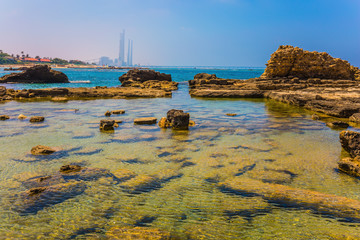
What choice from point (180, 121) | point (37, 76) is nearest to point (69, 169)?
point (180, 121)

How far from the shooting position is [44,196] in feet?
14.9

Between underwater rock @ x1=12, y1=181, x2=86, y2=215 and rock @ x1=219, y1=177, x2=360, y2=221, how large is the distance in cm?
307

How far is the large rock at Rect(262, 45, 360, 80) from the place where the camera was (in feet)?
106

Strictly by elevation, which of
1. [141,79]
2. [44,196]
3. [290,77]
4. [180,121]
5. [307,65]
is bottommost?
[44,196]

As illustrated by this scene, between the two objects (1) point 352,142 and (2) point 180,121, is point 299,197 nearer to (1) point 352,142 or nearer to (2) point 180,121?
(1) point 352,142

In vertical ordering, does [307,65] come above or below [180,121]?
above

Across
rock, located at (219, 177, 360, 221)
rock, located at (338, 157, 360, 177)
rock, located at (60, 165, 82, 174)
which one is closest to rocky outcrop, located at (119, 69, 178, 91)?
rock, located at (60, 165, 82, 174)

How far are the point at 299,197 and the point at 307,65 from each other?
3292cm

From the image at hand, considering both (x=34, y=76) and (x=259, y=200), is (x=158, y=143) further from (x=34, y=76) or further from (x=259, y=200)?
(x=34, y=76)

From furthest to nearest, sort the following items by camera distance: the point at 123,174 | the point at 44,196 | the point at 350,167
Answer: the point at 350,167 → the point at 123,174 → the point at 44,196

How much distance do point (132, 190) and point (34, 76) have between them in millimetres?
47474

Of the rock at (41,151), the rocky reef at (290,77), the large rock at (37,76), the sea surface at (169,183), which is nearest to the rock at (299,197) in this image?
the sea surface at (169,183)

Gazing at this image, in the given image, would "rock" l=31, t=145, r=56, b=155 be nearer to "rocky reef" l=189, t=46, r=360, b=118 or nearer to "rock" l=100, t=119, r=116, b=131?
"rock" l=100, t=119, r=116, b=131

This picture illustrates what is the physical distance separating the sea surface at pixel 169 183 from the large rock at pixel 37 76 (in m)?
38.8
